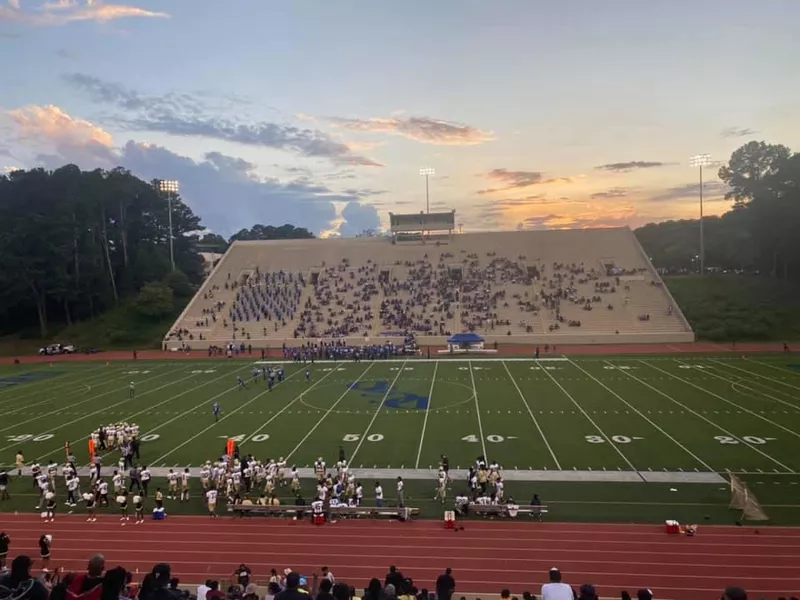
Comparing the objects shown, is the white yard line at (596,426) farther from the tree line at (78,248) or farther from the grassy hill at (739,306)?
the tree line at (78,248)

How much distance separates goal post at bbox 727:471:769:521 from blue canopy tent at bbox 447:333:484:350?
26.1 meters

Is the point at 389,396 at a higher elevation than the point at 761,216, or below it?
below

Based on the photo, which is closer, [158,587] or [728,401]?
[158,587]

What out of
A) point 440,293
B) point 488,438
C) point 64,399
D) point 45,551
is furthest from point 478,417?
point 440,293

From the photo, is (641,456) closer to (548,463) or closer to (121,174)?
(548,463)

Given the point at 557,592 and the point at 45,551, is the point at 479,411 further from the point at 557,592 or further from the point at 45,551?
the point at 557,592

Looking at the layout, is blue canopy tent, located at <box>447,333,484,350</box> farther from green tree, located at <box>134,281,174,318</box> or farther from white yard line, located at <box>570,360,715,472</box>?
green tree, located at <box>134,281,174,318</box>

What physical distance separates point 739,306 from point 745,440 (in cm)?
3071

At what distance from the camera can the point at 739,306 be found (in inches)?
1747

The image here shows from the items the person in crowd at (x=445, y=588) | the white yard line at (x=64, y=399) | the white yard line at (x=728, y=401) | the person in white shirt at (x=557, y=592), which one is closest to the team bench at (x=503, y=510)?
the person in crowd at (x=445, y=588)

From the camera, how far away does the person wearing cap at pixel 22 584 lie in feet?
15.8

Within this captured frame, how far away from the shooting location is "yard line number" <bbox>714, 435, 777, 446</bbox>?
17688 millimetres

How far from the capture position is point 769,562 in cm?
1050

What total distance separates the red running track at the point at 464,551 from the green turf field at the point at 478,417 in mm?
2780
